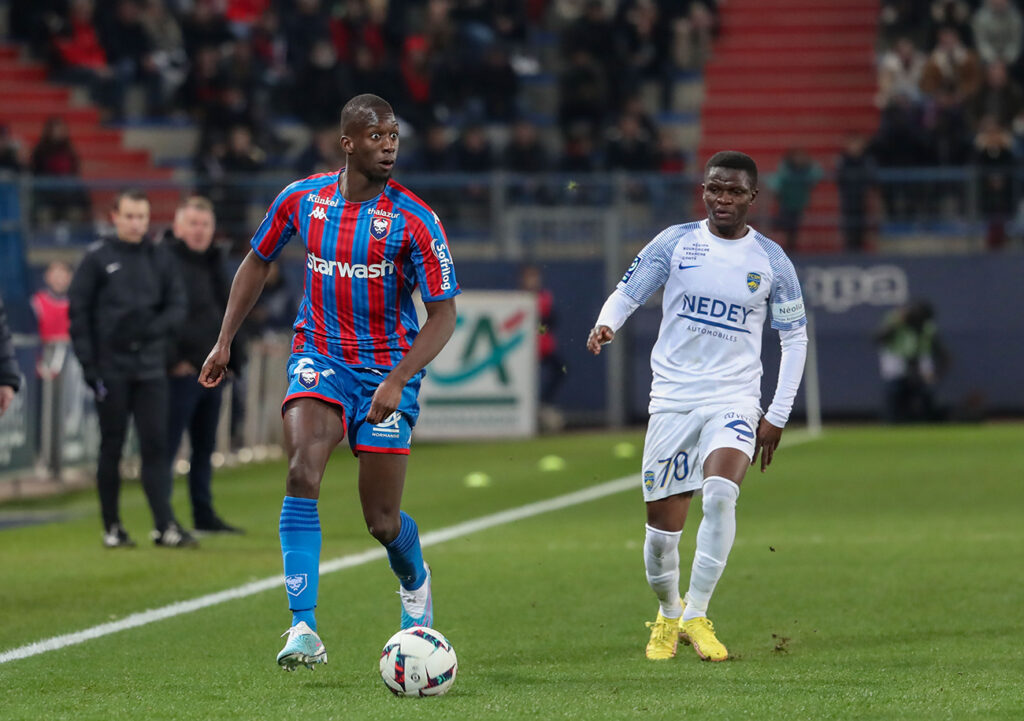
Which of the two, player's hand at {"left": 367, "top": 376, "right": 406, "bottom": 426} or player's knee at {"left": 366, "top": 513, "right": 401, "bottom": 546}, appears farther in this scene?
player's knee at {"left": 366, "top": 513, "right": 401, "bottom": 546}

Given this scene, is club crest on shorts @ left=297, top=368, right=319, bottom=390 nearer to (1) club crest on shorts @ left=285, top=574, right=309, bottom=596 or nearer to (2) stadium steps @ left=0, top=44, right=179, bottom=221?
(1) club crest on shorts @ left=285, top=574, right=309, bottom=596

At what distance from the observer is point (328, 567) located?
34.1 feet

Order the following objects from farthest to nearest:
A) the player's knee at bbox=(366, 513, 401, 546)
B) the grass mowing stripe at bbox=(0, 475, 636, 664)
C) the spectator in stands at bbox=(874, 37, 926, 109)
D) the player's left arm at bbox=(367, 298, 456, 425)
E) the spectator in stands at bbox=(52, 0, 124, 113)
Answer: the spectator in stands at bbox=(52, 0, 124, 113) < the spectator in stands at bbox=(874, 37, 926, 109) < the grass mowing stripe at bbox=(0, 475, 636, 664) < the player's knee at bbox=(366, 513, 401, 546) < the player's left arm at bbox=(367, 298, 456, 425)

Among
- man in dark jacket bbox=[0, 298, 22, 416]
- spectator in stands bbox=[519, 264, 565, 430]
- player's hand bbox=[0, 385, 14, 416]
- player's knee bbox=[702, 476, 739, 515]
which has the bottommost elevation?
spectator in stands bbox=[519, 264, 565, 430]

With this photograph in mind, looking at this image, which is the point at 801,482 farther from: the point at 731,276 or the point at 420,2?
the point at 420,2

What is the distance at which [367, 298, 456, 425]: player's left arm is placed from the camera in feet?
21.3

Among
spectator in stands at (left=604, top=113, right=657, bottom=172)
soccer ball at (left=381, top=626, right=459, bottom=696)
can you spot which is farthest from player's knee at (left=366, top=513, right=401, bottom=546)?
spectator in stands at (left=604, top=113, right=657, bottom=172)

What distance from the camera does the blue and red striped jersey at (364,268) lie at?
670cm

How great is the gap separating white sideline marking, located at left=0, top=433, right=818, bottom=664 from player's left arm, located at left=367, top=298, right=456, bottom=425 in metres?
1.93

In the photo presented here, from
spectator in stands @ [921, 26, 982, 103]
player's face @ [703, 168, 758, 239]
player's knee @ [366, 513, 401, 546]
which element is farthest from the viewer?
spectator in stands @ [921, 26, 982, 103]

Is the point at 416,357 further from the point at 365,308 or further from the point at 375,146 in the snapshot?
the point at 375,146

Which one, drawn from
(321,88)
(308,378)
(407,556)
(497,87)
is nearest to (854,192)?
(497,87)

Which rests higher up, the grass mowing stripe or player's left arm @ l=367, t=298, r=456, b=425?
player's left arm @ l=367, t=298, r=456, b=425

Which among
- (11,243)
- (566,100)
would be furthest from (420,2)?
(11,243)
